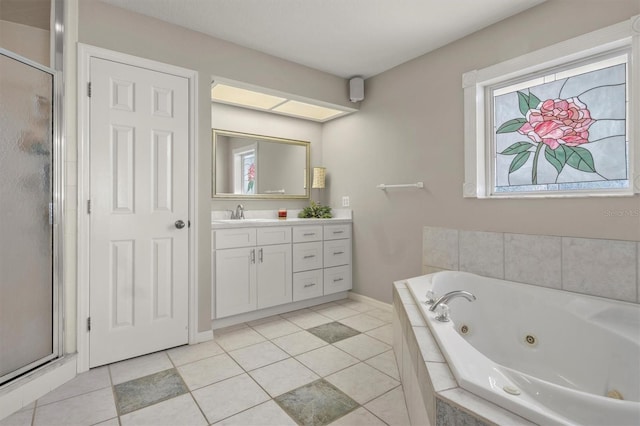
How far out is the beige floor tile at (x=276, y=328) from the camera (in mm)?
2668

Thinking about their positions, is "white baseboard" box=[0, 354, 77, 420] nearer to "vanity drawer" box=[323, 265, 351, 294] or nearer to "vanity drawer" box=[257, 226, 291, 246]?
"vanity drawer" box=[257, 226, 291, 246]

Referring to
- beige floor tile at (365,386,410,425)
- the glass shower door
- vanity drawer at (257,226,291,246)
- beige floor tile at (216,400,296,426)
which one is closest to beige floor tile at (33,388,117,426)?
the glass shower door

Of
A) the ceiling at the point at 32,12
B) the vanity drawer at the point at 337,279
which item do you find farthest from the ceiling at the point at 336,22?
the vanity drawer at the point at 337,279

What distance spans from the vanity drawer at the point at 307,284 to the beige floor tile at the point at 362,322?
0.47 meters

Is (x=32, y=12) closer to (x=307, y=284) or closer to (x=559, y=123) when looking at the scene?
(x=307, y=284)

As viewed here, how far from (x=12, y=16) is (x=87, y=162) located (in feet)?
3.16

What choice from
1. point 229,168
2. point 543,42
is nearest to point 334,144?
point 229,168

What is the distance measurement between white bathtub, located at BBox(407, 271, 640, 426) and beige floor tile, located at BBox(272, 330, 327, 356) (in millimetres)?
847

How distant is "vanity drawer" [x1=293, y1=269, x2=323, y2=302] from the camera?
322 centimetres

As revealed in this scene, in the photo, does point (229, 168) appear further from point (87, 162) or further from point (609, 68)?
point (609, 68)

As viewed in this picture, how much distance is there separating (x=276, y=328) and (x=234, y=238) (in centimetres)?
84

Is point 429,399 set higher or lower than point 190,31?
lower

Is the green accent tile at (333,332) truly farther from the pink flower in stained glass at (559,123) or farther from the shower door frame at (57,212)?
the pink flower in stained glass at (559,123)

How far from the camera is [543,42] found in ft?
7.00
